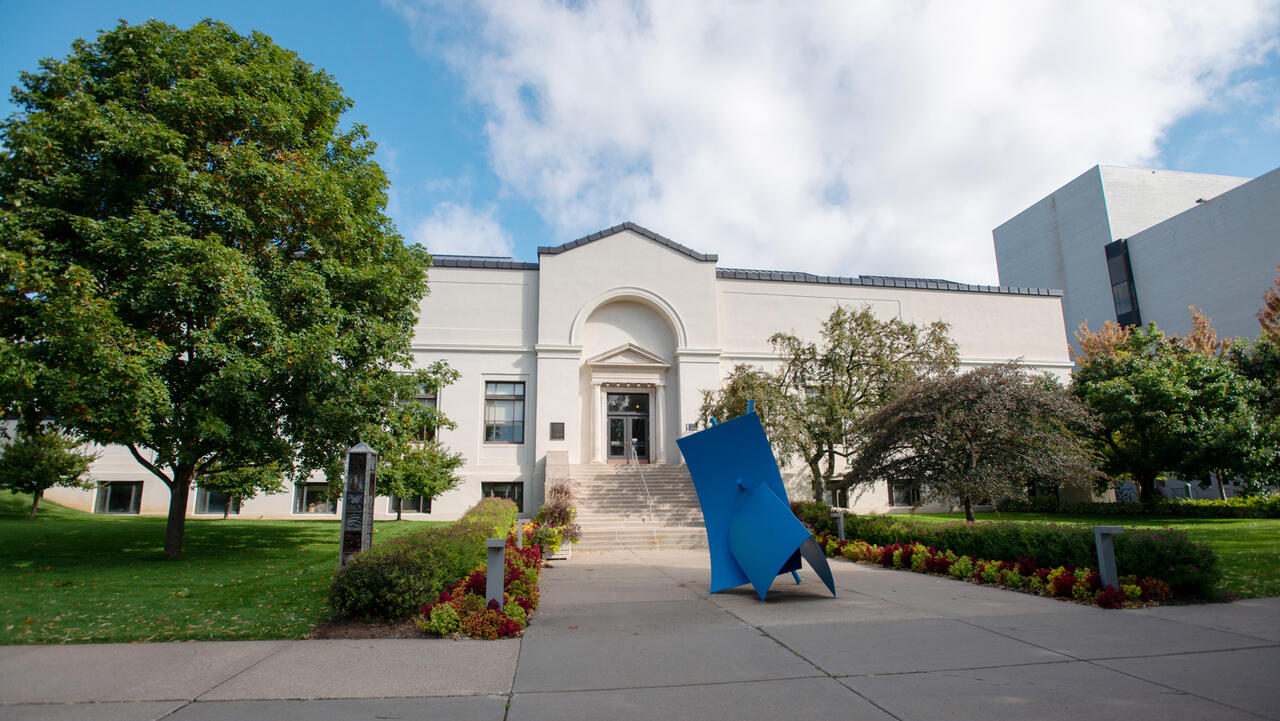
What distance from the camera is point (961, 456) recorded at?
560 inches

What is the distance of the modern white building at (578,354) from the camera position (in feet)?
81.5

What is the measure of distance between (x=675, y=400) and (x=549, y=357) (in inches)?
221

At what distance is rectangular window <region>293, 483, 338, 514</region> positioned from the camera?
81.0ft

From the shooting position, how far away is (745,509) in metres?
10.2

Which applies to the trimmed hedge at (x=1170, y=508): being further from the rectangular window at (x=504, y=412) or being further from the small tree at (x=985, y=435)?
the rectangular window at (x=504, y=412)

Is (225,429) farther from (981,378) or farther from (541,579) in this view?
(981,378)

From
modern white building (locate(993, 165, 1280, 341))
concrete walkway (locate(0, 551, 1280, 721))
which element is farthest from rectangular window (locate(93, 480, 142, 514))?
modern white building (locate(993, 165, 1280, 341))

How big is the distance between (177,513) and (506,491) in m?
13.0

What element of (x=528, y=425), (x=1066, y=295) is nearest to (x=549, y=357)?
(x=528, y=425)

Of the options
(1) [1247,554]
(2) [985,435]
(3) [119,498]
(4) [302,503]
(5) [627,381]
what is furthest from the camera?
(5) [627,381]

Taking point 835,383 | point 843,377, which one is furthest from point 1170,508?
point 835,383

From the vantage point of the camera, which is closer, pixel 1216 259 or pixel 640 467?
pixel 640 467

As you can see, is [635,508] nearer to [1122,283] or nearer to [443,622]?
[443,622]

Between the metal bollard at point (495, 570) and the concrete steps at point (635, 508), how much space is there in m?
→ 9.95
